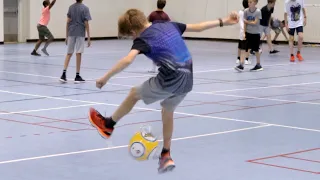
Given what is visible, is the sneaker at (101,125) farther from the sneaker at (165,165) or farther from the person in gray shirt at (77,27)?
the person in gray shirt at (77,27)

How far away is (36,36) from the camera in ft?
107

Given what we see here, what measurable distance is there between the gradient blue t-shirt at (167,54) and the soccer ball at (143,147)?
59cm

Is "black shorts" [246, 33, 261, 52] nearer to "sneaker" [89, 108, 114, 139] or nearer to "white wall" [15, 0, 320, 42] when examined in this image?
"sneaker" [89, 108, 114, 139]

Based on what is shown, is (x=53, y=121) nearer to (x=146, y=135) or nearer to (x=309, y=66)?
(x=146, y=135)

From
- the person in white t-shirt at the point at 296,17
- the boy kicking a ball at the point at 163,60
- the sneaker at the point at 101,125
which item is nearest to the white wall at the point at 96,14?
the person in white t-shirt at the point at 296,17

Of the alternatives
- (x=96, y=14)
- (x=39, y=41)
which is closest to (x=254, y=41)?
(x=39, y=41)

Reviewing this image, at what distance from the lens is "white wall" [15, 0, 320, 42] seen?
105 ft

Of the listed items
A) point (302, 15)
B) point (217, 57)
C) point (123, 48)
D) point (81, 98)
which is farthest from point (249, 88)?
point (123, 48)

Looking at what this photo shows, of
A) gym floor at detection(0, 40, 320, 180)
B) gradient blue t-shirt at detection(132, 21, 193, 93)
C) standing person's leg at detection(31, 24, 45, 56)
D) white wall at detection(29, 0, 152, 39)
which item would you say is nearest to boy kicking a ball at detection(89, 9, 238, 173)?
gradient blue t-shirt at detection(132, 21, 193, 93)

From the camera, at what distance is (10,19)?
31.9m

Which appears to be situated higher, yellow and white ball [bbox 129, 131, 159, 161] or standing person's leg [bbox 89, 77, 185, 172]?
standing person's leg [bbox 89, 77, 185, 172]

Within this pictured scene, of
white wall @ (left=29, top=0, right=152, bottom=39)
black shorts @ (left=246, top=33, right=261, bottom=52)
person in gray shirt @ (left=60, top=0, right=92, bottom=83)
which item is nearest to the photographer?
person in gray shirt @ (left=60, top=0, right=92, bottom=83)

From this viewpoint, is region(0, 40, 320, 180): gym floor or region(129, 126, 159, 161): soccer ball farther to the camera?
region(0, 40, 320, 180): gym floor

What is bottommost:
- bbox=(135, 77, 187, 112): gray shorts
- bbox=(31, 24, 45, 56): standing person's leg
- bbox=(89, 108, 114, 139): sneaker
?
bbox=(31, 24, 45, 56): standing person's leg
